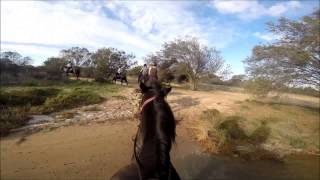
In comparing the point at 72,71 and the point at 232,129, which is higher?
the point at 72,71

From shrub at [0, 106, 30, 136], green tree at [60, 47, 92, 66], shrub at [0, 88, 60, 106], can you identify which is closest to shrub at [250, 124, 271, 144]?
shrub at [0, 106, 30, 136]

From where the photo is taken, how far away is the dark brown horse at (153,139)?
96.5 inches

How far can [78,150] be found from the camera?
9930 millimetres

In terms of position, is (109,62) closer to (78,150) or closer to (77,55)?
(77,55)

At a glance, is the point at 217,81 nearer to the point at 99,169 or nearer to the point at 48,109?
the point at 48,109

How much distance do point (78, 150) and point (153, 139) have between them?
7.79m

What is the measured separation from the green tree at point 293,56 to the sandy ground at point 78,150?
456 cm

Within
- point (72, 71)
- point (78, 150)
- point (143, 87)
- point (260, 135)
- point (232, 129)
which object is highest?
point (143, 87)

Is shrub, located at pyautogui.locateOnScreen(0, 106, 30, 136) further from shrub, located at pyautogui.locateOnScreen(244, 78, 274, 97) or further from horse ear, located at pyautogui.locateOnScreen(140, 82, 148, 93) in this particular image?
shrub, located at pyautogui.locateOnScreen(244, 78, 274, 97)

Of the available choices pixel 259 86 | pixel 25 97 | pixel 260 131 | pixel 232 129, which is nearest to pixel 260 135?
pixel 260 131

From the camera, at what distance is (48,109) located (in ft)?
44.9

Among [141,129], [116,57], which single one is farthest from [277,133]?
[116,57]

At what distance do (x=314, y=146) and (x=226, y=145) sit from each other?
11.1 feet

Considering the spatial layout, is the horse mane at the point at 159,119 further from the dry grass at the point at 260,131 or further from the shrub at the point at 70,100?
the shrub at the point at 70,100
